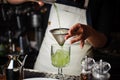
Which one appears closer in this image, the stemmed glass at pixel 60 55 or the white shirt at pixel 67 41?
the stemmed glass at pixel 60 55

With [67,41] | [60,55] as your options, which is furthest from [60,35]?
[67,41]

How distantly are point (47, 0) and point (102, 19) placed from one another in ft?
1.62

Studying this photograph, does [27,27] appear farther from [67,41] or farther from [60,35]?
[60,35]

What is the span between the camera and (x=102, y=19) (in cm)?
195

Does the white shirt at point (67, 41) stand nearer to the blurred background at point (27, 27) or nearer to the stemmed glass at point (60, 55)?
the stemmed glass at point (60, 55)

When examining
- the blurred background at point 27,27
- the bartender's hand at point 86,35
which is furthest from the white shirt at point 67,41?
the blurred background at point 27,27

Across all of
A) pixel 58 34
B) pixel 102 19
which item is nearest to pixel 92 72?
pixel 58 34

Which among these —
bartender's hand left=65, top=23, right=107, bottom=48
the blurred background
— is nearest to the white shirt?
bartender's hand left=65, top=23, right=107, bottom=48

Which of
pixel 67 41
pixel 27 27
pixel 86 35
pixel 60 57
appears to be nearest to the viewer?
pixel 60 57

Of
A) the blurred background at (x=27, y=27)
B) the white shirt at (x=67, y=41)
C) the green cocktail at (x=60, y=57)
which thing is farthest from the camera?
the blurred background at (x=27, y=27)

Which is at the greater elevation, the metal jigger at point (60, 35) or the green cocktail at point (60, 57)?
the metal jigger at point (60, 35)

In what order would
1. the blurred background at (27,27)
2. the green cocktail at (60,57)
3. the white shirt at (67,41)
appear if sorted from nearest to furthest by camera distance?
the green cocktail at (60,57)
the white shirt at (67,41)
the blurred background at (27,27)

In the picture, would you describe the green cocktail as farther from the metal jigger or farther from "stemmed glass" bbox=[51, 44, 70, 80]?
the metal jigger

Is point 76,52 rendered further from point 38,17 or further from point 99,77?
point 38,17
